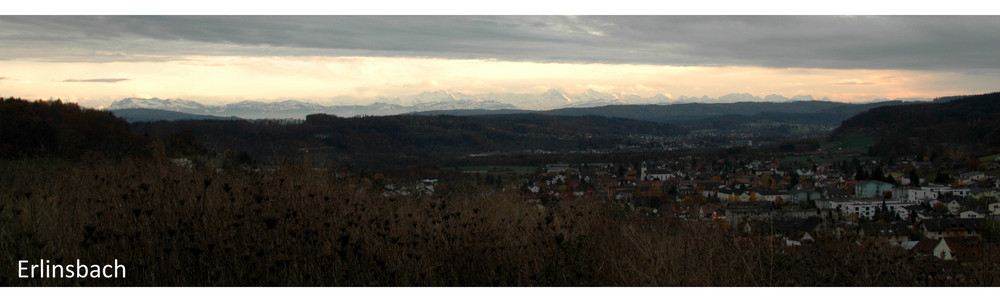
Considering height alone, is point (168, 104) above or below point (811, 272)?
above

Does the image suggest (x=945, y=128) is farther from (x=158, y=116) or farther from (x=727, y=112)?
(x=727, y=112)

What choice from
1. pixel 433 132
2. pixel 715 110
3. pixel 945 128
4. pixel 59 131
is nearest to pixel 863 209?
pixel 59 131

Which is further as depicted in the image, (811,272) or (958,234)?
(958,234)

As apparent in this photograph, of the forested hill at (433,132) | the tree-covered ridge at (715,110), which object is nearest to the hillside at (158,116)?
the forested hill at (433,132)

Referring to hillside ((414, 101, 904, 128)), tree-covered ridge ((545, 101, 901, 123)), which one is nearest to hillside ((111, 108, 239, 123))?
hillside ((414, 101, 904, 128))

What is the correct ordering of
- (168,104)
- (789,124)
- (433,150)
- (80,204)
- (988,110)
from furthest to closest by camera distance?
(789,124)
(433,150)
(988,110)
(168,104)
(80,204)

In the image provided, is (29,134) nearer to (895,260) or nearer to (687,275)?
(687,275)

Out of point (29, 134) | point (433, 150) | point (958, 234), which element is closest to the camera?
point (958, 234)

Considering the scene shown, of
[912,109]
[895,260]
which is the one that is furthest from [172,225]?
[912,109]
